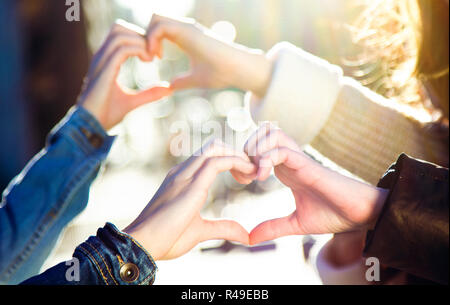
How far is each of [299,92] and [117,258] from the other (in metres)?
0.58

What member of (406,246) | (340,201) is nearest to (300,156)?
(340,201)

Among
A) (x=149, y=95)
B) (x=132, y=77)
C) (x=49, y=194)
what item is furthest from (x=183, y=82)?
(x=132, y=77)

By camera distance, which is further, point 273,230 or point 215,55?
point 215,55

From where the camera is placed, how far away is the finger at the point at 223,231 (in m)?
0.64

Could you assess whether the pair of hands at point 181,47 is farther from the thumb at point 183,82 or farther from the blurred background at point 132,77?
the blurred background at point 132,77

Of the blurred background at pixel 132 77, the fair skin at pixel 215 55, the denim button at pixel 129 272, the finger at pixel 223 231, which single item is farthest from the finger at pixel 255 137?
the blurred background at pixel 132 77

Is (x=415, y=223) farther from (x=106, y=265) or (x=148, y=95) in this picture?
(x=148, y=95)

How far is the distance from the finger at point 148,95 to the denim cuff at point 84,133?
142 mm

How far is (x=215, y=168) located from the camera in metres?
0.59

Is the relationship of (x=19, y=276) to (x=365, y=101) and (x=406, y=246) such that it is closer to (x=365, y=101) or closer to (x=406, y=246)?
(x=406, y=246)

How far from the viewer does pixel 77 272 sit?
525 mm

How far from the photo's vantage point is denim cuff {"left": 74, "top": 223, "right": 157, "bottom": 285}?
0.54m

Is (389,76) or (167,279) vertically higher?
(389,76)
